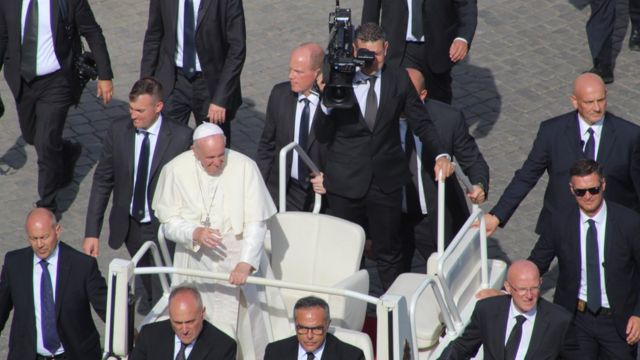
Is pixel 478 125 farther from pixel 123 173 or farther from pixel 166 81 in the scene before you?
pixel 123 173

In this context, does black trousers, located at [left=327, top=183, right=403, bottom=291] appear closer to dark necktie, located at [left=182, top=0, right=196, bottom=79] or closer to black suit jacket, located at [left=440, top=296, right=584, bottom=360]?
black suit jacket, located at [left=440, top=296, right=584, bottom=360]

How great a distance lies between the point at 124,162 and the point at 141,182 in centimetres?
19

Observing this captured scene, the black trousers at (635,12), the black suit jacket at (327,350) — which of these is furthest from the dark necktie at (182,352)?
the black trousers at (635,12)

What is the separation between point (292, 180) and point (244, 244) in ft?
5.21

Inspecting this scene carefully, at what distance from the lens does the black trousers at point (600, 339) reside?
8703 millimetres

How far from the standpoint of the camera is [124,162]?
32.7 ft

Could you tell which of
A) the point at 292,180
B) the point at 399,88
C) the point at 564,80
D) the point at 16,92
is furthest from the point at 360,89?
the point at 564,80

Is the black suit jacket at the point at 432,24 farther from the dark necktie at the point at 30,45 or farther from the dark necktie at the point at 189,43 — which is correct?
the dark necktie at the point at 30,45

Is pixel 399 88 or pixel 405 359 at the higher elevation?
pixel 399 88

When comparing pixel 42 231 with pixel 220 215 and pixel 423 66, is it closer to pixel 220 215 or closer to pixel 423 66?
pixel 220 215

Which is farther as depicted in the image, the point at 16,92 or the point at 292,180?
the point at 16,92

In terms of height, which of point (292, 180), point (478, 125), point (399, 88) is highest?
point (399, 88)

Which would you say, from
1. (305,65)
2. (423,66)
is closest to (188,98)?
(305,65)

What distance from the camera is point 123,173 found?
10.0 m
